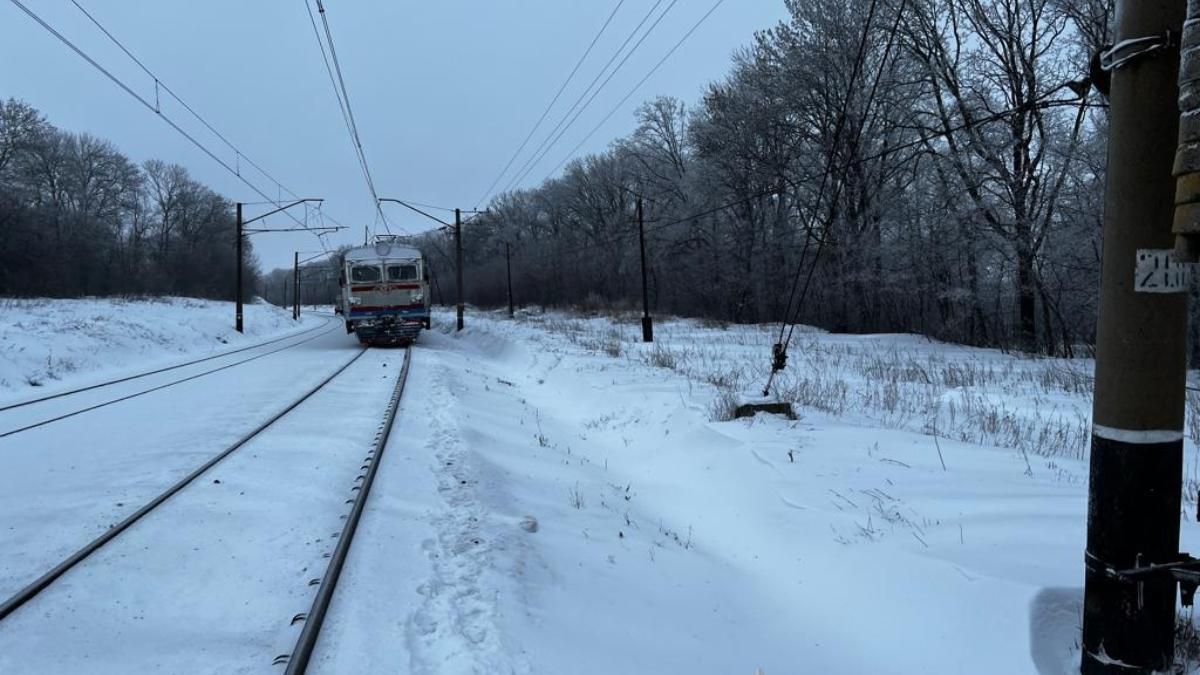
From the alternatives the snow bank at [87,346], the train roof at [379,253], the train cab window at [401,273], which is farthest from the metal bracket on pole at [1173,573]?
the train roof at [379,253]

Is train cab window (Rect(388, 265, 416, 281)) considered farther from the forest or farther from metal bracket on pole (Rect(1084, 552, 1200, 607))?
metal bracket on pole (Rect(1084, 552, 1200, 607))

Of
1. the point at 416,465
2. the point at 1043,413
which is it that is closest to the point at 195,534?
the point at 416,465

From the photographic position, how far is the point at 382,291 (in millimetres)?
23891

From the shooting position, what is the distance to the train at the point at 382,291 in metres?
23.9

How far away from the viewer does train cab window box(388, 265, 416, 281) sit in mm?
24125

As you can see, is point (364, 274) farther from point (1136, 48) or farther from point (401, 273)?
point (1136, 48)

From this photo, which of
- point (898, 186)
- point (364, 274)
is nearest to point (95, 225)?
point (364, 274)

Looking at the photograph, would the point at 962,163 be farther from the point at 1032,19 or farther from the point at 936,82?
the point at 1032,19

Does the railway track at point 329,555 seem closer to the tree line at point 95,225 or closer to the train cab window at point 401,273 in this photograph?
the train cab window at point 401,273

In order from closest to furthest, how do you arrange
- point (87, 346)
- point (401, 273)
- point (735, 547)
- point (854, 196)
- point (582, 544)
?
point (582, 544) → point (735, 547) → point (87, 346) → point (401, 273) → point (854, 196)

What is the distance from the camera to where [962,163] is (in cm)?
2309

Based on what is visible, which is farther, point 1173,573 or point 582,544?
point 582,544

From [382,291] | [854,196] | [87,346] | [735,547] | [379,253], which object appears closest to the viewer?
[735,547]

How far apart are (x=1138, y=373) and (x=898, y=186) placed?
28.1m
